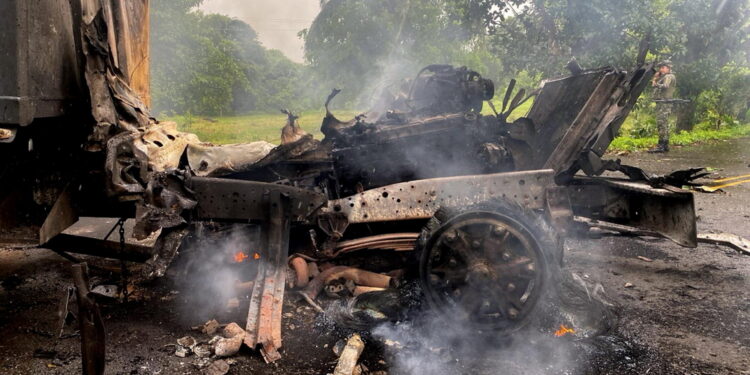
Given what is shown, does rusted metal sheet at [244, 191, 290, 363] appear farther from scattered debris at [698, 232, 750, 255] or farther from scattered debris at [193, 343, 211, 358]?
scattered debris at [698, 232, 750, 255]

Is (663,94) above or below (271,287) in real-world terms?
above

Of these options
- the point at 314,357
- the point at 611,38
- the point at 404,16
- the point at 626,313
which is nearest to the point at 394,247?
the point at 314,357

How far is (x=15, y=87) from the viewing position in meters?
2.94

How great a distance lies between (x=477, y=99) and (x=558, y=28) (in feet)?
26.1

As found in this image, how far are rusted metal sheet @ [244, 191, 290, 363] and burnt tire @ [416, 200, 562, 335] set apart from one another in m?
1.14

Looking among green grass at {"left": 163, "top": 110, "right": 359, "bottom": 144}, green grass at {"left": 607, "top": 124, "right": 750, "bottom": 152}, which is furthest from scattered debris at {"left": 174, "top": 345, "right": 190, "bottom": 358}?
green grass at {"left": 607, "top": 124, "right": 750, "bottom": 152}

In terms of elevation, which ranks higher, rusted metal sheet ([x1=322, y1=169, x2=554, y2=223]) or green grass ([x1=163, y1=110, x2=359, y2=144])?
green grass ([x1=163, y1=110, x2=359, y2=144])

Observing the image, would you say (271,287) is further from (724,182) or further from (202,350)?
(724,182)

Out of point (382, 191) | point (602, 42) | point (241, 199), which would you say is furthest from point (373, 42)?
point (241, 199)

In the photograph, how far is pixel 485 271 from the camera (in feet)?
10.9

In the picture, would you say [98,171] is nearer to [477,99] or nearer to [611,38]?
[477,99]

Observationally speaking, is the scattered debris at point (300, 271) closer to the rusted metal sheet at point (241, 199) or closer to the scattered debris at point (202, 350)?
the rusted metal sheet at point (241, 199)

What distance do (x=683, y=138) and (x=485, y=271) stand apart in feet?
44.3

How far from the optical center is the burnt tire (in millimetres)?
3309
